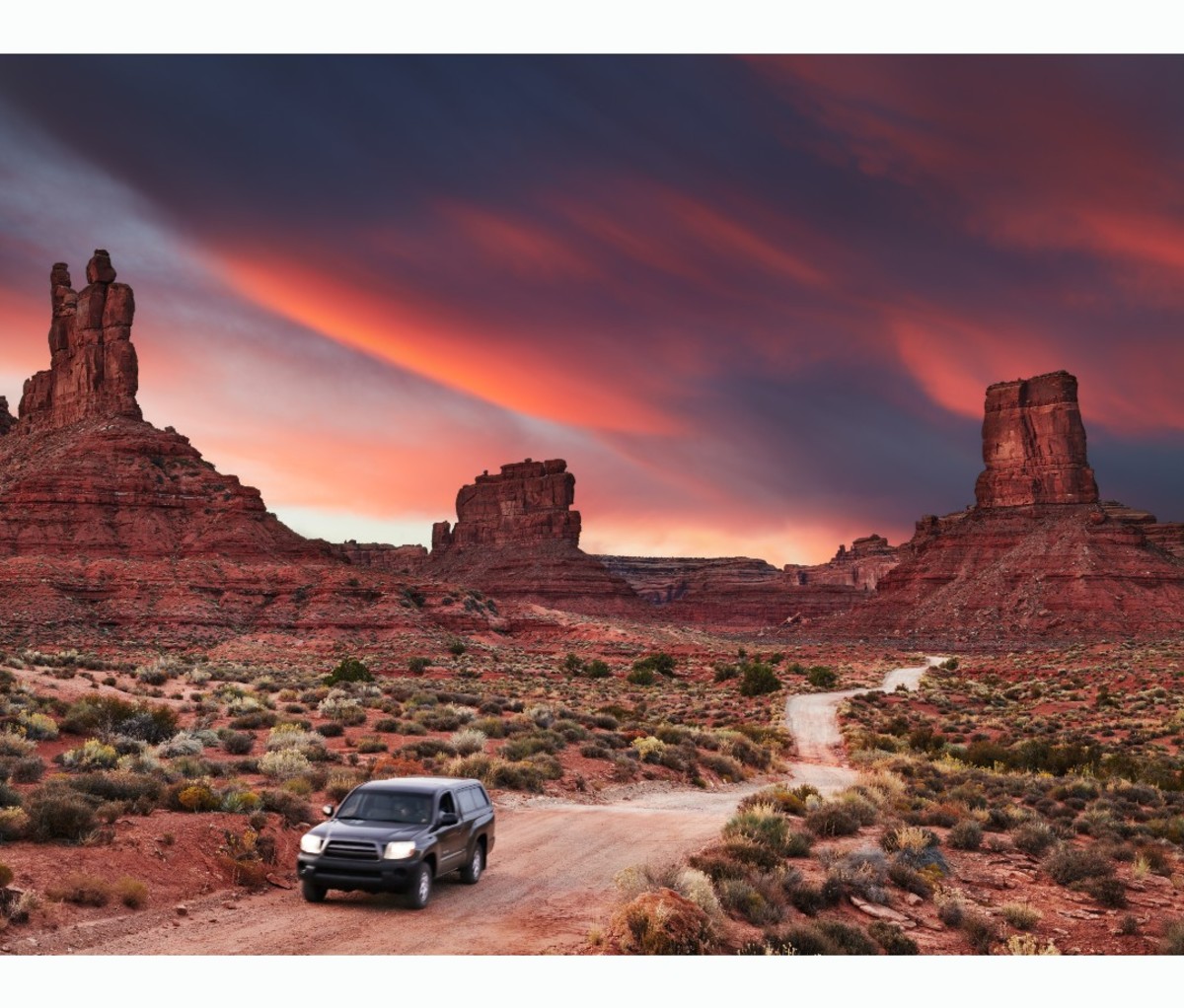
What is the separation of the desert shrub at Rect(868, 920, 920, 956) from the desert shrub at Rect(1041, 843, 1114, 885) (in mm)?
4886

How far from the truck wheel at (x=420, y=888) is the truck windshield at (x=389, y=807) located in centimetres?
68

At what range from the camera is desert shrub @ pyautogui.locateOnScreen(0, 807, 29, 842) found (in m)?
12.7

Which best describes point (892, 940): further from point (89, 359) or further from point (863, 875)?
point (89, 359)

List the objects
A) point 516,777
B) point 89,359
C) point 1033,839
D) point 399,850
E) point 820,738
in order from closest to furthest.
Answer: point 399,850
point 1033,839
point 516,777
point 820,738
point 89,359

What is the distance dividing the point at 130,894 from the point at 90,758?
8.16 m

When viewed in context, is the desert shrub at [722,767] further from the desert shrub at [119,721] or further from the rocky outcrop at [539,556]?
the rocky outcrop at [539,556]

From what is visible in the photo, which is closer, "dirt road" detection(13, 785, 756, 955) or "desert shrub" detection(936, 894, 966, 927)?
"dirt road" detection(13, 785, 756, 955)

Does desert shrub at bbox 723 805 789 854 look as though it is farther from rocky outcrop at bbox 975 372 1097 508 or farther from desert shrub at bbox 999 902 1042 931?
rocky outcrop at bbox 975 372 1097 508

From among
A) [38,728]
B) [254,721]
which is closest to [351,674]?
[254,721]

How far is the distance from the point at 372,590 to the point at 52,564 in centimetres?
2637

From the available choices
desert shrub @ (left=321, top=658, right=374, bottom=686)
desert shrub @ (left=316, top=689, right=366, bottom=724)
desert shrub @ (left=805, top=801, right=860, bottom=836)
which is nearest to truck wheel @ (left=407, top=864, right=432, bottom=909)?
desert shrub @ (left=805, top=801, right=860, bottom=836)

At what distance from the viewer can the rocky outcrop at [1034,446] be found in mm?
129875

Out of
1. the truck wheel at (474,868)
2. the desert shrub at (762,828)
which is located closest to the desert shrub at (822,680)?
the desert shrub at (762,828)

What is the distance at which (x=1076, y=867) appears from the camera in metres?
15.0
